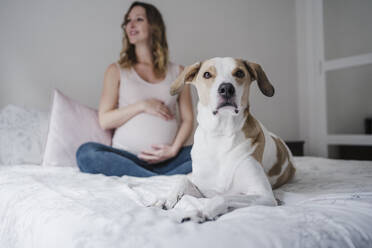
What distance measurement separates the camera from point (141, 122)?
173 centimetres

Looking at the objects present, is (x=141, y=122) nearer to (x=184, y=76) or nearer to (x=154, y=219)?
(x=184, y=76)

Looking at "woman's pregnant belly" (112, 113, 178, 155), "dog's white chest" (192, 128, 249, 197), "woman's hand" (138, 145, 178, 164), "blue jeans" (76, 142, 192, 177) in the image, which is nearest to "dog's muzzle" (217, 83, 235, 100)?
"dog's white chest" (192, 128, 249, 197)

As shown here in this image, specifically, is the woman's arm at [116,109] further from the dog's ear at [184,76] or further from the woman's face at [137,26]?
the dog's ear at [184,76]

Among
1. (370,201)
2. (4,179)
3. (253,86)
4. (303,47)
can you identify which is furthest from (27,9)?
(303,47)

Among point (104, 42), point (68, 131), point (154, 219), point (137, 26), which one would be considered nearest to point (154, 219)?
point (154, 219)

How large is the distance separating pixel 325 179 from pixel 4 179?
1279 mm

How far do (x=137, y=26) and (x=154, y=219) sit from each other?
4.98 feet

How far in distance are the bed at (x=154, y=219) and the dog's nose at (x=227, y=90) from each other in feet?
1.11

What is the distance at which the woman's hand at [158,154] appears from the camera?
1588 millimetres

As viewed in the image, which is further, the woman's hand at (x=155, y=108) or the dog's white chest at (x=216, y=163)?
the woman's hand at (x=155, y=108)

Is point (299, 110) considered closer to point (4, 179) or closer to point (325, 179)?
point (325, 179)

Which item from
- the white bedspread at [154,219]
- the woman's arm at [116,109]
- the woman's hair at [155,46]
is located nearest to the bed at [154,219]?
the white bedspread at [154,219]

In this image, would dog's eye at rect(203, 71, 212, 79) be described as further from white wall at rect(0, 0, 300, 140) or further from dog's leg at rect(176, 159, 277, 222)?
white wall at rect(0, 0, 300, 140)

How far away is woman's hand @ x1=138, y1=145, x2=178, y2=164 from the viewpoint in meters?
1.59
